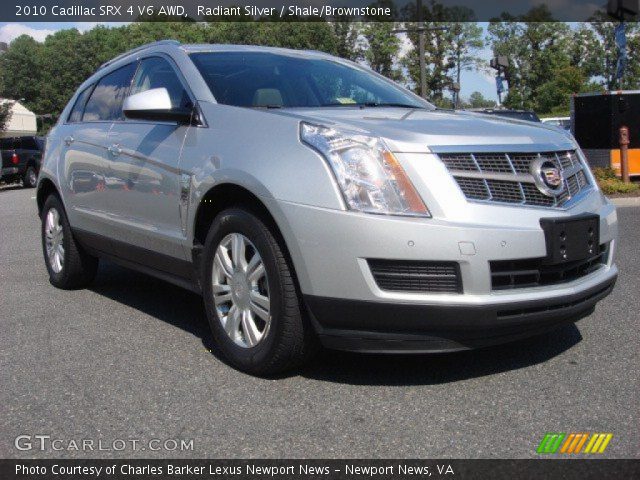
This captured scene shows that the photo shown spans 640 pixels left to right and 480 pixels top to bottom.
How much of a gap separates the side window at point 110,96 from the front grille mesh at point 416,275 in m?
2.64

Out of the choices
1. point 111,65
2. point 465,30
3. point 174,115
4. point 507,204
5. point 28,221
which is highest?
point 465,30

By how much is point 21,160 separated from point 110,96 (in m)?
22.9

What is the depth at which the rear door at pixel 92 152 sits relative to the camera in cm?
525

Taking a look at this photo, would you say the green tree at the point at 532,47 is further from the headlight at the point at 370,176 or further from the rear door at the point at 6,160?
the headlight at the point at 370,176

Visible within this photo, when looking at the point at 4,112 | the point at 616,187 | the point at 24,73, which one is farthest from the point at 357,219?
the point at 24,73

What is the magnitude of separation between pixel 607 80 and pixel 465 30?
1864 centimetres

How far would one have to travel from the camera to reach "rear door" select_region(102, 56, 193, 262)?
14.2ft

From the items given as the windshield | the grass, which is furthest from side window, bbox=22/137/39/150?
the windshield

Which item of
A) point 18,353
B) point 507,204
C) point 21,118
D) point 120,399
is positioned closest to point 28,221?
point 18,353

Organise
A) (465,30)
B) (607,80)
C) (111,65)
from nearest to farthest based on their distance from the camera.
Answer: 1. (111,65)
2. (465,30)
3. (607,80)

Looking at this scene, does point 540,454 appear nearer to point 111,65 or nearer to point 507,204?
point 507,204

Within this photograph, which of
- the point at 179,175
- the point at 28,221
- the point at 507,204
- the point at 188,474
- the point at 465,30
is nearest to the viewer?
the point at 188,474

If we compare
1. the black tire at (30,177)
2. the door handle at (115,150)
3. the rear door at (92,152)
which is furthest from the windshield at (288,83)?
the black tire at (30,177)

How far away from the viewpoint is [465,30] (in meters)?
68.1
